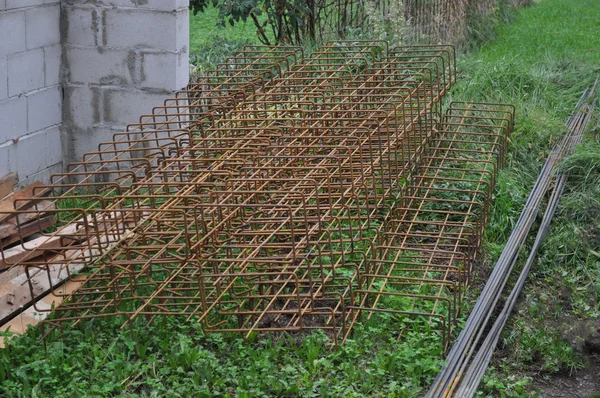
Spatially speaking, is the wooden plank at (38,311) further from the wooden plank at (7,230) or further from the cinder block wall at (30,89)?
the cinder block wall at (30,89)

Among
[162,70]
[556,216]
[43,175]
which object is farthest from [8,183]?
[556,216]

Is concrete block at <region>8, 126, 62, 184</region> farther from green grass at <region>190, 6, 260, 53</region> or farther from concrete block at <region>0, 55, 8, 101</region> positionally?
green grass at <region>190, 6, 260, 53</region>

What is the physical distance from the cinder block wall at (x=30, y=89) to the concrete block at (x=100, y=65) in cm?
13

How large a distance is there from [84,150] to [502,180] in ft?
11.5

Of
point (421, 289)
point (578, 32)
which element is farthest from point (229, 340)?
point (578, 32)

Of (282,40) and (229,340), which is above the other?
(282,40)

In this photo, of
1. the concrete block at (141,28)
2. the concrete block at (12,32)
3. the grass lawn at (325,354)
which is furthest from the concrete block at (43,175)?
the grass lawn at (325,354)

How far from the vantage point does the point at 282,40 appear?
1178cm

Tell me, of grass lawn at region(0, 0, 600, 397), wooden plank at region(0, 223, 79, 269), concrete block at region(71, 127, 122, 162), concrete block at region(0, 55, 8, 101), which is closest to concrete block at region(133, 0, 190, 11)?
concrete block at region(71, 127, 122, 162)

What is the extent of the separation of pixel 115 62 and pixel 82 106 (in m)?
0.48

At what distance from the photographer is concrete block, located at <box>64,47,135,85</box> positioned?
743 centimetres

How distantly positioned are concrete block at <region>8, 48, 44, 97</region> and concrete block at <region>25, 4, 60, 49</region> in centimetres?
9

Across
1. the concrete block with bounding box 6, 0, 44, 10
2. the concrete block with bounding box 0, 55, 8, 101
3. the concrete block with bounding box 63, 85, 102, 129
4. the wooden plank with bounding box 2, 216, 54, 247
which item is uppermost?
the concrete block with bounding box 6, 0, 44, 10

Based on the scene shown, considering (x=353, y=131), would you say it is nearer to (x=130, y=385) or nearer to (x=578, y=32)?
(x=130, y=385)
